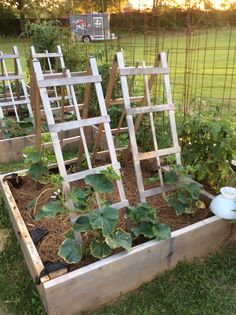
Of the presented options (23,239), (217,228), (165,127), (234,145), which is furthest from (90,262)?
(165,127)

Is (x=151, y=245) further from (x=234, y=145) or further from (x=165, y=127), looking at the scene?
(x=165, y=127)

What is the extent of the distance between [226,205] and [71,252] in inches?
44.3

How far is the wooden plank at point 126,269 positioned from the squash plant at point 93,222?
9 centimetres

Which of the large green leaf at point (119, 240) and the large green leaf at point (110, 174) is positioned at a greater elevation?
the large green leaf at point (110, 174)

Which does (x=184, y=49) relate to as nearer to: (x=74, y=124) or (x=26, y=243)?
(x=74, y=124)

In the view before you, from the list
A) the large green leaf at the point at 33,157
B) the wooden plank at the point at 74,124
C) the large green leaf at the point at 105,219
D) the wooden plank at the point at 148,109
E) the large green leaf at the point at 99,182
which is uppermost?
the wooden plank at the point at 74,124

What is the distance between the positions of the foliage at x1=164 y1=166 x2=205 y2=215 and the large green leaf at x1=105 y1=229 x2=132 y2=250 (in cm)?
54

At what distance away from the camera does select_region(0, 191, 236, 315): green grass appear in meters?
1.93

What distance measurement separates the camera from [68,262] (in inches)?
74.4

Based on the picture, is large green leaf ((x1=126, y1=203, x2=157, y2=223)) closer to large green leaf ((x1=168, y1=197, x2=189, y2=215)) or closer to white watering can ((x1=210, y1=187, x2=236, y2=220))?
large green leaf ((x1=168, y1=197, x2=189, y2=215))

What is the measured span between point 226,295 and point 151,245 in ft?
1.85

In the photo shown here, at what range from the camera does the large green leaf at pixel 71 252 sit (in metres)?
1.90

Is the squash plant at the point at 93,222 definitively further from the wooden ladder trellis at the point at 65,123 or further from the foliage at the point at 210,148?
the foliage at the point at 210,148

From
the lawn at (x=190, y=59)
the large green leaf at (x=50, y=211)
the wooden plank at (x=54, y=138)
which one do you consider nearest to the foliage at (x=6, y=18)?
the lawn at (x=190, y=59)
